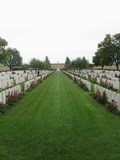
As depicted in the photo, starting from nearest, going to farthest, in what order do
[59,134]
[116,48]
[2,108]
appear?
1. [59,134]
2. [2,108]
3. [116,48]

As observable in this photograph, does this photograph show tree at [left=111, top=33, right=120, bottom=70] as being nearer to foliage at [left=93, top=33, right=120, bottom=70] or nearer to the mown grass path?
foliage at [left=93, top=33, right=120, bottom=70]

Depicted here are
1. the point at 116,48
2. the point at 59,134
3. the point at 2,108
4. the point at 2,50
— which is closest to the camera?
the point at 59,134

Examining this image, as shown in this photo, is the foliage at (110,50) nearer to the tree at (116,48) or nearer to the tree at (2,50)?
the tree at (116,48)

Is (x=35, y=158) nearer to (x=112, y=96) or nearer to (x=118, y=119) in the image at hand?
(x=118, y=119)

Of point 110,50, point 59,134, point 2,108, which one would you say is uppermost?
point 110,50

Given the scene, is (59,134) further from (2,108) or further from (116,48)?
(116,48)

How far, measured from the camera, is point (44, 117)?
447 inches

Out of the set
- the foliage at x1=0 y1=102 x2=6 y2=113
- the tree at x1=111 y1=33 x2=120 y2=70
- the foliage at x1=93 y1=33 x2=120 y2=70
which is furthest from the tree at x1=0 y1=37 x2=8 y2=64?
the foliage at x1=0 y1=102 x2=6 y2=113

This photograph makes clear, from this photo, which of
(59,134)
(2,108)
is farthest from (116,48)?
(59,134)

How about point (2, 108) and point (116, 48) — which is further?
point (116, 48)

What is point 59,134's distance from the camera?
871cm

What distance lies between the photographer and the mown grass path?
695 centimetres

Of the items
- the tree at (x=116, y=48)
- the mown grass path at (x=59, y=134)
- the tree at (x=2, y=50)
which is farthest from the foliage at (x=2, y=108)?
the tree at (x=2, y=50)

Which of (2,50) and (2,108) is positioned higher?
(2,50)
